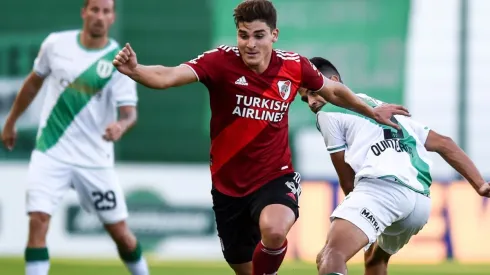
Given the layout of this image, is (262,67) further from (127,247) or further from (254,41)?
(127,247)

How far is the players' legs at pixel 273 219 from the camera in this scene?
682 centimetres

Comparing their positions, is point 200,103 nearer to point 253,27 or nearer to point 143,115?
point 143,115

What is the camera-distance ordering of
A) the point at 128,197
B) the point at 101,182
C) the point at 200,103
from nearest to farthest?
1. the point at 101,182
2. the point at 128,197
3. the point at 200,103

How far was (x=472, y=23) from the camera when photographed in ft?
45.5

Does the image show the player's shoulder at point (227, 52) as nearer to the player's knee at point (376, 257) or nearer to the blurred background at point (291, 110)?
the player's knee at point (376, 257)

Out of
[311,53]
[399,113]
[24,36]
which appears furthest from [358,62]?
[399,113]

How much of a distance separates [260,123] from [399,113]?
0.88m

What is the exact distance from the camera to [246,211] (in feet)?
23.6

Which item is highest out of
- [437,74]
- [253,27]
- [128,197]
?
[253,27]

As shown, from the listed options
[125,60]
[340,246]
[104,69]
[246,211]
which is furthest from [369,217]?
[104,69]

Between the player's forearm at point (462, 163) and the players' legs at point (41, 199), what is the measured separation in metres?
2.88

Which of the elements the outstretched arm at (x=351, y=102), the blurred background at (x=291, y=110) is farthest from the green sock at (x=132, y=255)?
the blurred background at (x=291, y=110)

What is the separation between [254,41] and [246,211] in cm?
109

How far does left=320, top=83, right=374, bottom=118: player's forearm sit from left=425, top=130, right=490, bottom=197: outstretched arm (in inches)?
20.2
